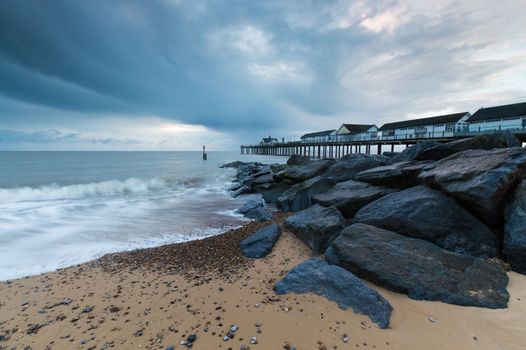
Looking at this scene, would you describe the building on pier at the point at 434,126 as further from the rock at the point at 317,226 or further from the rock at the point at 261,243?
the rock at the point at 261,243

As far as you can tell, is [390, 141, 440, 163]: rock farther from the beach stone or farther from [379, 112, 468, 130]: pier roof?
[379, 112, 468, 130]: pier roof

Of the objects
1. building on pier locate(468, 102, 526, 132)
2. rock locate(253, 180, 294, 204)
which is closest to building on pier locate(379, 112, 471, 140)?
building on pier locate(468, 102, 526, 132)

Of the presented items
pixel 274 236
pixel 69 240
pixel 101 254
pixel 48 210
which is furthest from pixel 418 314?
pixel 48 210

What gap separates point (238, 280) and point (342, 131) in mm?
68250

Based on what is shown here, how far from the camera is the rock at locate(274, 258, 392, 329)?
3.38 meters

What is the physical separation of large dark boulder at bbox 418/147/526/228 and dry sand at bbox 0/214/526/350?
4.56 feet

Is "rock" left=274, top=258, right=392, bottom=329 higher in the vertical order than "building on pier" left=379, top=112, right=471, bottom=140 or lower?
lower

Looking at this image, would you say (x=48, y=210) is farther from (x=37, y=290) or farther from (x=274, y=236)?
(x=274, y=236)

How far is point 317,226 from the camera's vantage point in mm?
6004

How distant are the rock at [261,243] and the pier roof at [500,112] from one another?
44.0 meters

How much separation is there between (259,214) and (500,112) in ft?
145

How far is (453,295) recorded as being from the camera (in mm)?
3619

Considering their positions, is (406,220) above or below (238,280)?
above

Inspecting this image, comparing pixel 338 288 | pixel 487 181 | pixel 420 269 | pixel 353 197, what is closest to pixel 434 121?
pixel 353 197
